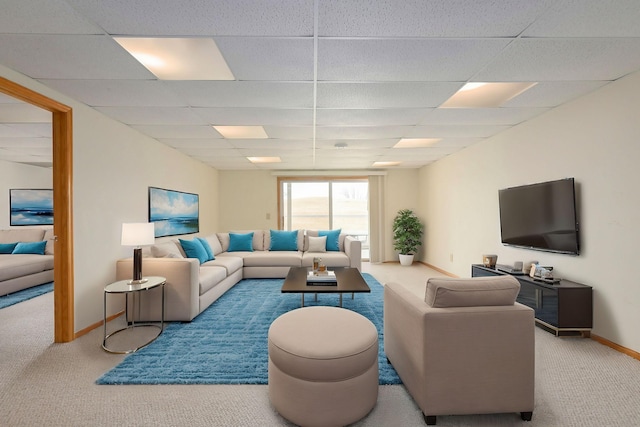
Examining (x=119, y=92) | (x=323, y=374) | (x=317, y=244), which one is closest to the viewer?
(x=323, y=374)

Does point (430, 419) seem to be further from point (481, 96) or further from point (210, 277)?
point (481, 96)

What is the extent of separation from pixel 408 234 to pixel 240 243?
3.77 metres

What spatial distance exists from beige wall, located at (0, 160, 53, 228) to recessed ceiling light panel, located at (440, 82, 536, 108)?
8108mm

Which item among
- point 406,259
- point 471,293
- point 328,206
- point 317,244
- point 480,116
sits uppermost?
point 480,116

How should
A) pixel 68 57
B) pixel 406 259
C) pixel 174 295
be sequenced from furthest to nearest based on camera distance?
pixel 406 259, pixel 174 295, pixel 68 57

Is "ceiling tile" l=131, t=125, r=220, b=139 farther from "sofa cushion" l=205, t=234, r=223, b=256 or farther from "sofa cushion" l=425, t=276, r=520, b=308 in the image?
"sofa cushion" l=425, t=276, r=520, b=308

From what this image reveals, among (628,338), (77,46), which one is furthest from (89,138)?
(628,338)

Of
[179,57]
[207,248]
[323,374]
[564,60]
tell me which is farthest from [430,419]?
[207,248]

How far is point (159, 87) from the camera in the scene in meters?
2.57

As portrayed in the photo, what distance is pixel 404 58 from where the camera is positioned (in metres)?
2.12

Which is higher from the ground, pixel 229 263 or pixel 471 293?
pixel 471 293

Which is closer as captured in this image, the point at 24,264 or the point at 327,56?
the point at 327,56

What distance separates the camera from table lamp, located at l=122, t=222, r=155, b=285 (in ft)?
9.49

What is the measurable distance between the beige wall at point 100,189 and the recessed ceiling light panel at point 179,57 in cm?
111
